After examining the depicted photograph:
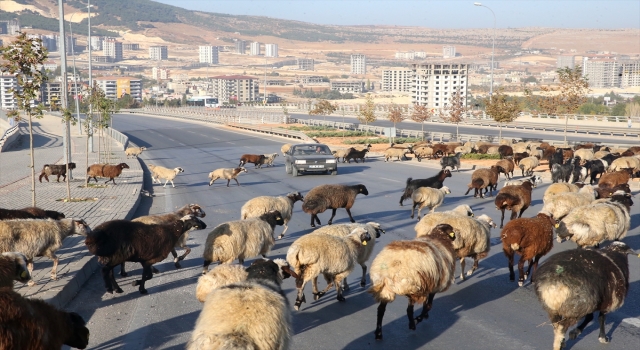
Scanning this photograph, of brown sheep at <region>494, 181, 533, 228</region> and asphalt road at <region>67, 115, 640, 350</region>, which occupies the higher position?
brown sheep at <region>494, 181, 533, 228</region>

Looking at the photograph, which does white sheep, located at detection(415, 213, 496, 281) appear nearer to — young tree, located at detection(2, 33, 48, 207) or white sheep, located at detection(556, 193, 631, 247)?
white sheep, located at detection(556, 193, 631, 247)

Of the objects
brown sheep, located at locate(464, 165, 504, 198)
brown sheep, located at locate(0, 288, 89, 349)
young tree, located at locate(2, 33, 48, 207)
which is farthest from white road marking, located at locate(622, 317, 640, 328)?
young tree, located at locate(2, 33, 48, 207)

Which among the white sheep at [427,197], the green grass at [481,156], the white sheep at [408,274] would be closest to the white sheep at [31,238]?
the white sheep at [408,274]

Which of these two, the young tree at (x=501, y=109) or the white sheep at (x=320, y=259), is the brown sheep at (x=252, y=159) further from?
the white sheep at (x=320, y=259)

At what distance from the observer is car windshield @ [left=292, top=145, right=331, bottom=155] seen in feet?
95.4

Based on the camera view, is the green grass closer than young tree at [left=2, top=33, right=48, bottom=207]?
No

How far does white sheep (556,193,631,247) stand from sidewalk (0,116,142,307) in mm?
7982

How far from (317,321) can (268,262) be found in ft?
4.34

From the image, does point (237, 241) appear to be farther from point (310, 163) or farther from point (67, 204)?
point (310, 163)

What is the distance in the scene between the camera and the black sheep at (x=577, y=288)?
714cm

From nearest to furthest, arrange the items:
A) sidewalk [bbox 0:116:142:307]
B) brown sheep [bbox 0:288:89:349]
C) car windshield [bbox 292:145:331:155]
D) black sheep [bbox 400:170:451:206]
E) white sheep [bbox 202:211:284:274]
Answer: brown sheep [bbox 0:288:89:349] → sidewalk [bbox 0:116:142:307] → white sheep [bbox 202:211:284:274] → black sheep [bbox 400:170:451:206] → car windshield [bbox 292:145:331:155]

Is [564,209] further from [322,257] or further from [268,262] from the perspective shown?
[268,262]

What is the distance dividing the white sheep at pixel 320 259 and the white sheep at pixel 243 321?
7.09 ft

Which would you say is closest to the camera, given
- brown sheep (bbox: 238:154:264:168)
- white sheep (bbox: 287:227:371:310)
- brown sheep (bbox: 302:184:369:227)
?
white sheep (bbox: 287:227:371:310)
